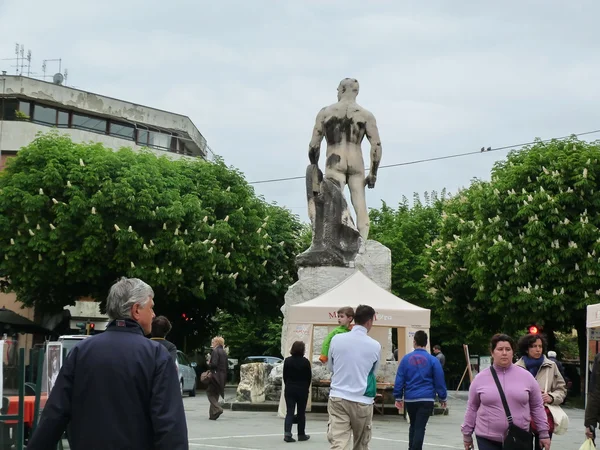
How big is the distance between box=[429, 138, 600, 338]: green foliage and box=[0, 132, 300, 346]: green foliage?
9036 millimetres

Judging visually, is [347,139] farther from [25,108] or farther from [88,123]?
[88,123]

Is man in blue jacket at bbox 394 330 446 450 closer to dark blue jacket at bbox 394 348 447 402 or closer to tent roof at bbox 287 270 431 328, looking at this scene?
dark blue jacket at bbox 394 348 447 402

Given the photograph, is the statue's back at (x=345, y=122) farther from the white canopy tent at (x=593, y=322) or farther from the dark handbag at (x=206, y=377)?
the white canopy tent at (x=593, y=322)

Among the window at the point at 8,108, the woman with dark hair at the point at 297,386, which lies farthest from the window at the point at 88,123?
the woman with dark hair at the point at 297,386

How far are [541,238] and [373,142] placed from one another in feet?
46.1

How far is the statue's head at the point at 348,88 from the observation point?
21859 millimetres

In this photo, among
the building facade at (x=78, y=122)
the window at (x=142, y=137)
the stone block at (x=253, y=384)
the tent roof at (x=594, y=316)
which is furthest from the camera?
the window at (x=142, y=137)

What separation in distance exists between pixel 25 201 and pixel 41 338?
13235mm

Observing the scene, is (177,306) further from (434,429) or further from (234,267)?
(434,429)

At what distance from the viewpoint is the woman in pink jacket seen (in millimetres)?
8438

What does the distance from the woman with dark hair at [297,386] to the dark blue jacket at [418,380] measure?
3967 millimetres

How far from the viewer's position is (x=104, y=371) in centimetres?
554

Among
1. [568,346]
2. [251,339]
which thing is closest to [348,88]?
[568,346]

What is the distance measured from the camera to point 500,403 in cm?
846
